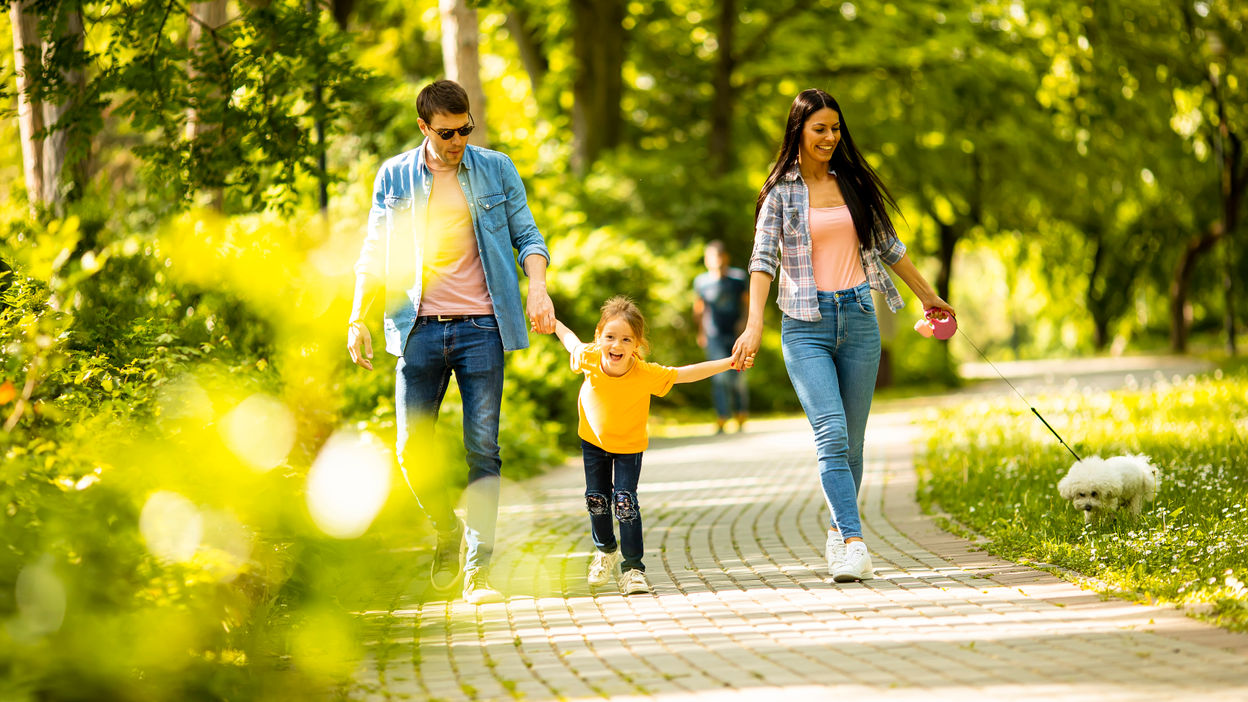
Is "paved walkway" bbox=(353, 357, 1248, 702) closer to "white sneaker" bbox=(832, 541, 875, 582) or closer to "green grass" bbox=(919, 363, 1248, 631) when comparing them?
"white sneaker" bbox=(832, 541, 875, 582)

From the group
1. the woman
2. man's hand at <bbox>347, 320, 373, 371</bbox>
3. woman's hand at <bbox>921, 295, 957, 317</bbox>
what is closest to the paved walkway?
the woman

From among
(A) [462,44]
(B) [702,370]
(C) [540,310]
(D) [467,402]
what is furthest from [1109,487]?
(A) [462,44]

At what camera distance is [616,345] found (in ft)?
17.4

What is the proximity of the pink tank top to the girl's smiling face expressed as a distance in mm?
940

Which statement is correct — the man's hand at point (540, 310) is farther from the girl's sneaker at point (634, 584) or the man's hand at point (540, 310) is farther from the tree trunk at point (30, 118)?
the tree trunk at point (30, 118)

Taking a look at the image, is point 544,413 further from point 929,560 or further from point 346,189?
point 929,560

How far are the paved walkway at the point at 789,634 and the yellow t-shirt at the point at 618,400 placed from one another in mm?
692

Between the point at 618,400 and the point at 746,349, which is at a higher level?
the point at 746,349

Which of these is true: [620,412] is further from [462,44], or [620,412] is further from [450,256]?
[462,44]

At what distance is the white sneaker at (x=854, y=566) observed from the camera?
17.7 ft

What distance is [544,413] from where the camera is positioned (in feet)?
42.0

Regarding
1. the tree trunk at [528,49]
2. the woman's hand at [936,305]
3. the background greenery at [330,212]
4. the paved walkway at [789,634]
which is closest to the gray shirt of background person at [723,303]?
the background greenery at [330,212]

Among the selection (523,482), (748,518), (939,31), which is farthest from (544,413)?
(939,31)

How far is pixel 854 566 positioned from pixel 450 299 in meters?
Answer: 2.12
